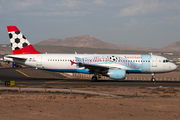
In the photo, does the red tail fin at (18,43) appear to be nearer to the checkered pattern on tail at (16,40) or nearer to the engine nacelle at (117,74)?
the checkered pattern on tail at (16,40)

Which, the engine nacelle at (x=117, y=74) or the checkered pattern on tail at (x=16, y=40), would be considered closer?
the engine nacelle at (x=117, y=74)

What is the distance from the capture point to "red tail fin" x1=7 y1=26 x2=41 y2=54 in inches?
1556

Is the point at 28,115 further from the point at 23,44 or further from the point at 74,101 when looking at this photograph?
the point at 23,44

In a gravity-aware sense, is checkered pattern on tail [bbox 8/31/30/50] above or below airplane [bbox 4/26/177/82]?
above

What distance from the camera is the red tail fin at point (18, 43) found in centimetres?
3953

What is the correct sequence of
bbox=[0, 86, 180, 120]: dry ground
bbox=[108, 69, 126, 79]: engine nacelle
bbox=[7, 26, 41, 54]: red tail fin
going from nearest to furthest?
bbox=[0, 86, 180, 120]: dry ground < bbox=[108, 69, 126, 79]: engine nacelle < bbox=[7, 26, 41, 54]: red tail fin

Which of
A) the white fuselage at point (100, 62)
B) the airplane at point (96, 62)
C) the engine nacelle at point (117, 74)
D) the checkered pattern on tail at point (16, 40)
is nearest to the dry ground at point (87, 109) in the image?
the engine nacelle at point (117, 74)

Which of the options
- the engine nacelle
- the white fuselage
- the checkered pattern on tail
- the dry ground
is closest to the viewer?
the dry ground

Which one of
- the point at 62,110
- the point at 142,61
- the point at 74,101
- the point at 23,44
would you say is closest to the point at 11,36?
the point at 23,44

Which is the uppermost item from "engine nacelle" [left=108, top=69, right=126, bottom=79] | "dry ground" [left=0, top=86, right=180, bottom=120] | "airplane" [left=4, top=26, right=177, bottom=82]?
"airplane" [left=4, top=26, right=177, bottom=82]

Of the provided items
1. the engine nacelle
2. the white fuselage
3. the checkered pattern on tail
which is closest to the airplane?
the white fuselage

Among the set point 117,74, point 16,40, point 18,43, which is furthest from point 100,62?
point 16,40

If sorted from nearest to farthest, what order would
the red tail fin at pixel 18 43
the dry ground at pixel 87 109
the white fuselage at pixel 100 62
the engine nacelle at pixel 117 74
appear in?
1. the dry ground at pixel 87 109
2. the engine nacelle at pixel 117 74
3. the white fuselage at pixel 100 62
4. the red tail fin at pixel 18 43

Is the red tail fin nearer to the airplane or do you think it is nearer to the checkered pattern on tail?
the checkered pattern on tail
